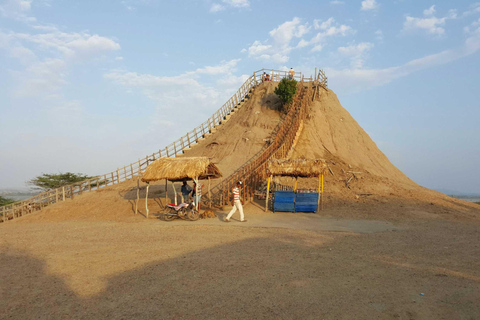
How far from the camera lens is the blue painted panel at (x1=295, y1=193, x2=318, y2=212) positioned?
15.5 m

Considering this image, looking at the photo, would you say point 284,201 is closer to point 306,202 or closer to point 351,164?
point 306,202

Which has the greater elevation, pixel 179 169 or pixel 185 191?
pixel 179 169

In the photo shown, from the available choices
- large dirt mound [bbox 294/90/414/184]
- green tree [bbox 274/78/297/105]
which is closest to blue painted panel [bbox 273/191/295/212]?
large dirt mound [bbox 294/90/414/184]

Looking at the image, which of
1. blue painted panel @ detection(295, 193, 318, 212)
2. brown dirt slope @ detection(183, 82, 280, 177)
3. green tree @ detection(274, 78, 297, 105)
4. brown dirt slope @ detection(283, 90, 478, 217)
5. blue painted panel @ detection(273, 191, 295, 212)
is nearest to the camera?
blue painted panel @ detection(295, 193, 318, 212)

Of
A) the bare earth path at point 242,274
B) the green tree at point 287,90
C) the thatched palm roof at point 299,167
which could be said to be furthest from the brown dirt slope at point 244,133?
the bare earth path at point 242,274

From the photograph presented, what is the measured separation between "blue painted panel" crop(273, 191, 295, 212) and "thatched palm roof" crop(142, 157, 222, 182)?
3254mm

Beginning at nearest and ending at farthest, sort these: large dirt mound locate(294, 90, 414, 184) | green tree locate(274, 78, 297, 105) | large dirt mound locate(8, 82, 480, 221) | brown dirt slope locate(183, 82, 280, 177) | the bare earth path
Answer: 1. the bare earth path
2. large dirt mound locate(8, 82, 480, 221)
3. large dirt mound locate(294, 90, 414, 184)
4. brown dirt slope locate(183, 82, 280, 177)
5. green tree locate(274, 78, 297, 105)

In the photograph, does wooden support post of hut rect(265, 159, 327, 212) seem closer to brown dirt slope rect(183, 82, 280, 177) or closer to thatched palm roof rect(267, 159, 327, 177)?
thatched palm roof rect(267, 159, 327, 177)

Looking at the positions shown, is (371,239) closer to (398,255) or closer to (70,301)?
(398,255)

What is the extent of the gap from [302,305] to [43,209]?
1789cm

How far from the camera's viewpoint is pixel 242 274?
675 centimetres

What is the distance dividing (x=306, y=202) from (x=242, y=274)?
927cm

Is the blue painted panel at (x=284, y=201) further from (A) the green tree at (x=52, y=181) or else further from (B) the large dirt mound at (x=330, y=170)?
(A) the green tree at (x=52, y=181)

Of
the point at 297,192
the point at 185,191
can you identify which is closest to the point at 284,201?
the point at 297,192
